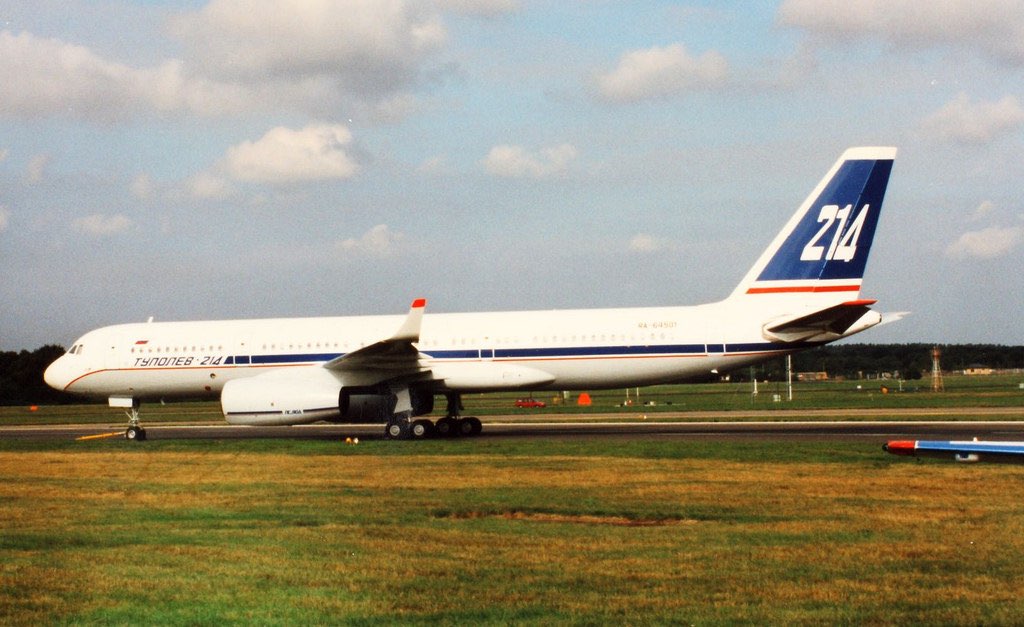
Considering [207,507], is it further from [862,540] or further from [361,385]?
[361,385]

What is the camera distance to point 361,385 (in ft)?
88.8

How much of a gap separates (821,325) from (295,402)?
13384mm

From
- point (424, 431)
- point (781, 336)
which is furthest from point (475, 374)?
point (781, 336)

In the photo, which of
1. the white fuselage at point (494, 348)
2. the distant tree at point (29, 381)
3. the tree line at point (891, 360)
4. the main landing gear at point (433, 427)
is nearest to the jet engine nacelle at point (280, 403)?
the main landing gear at point (433, 427)

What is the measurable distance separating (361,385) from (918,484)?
15707mm

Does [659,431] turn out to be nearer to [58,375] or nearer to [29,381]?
[58,375]

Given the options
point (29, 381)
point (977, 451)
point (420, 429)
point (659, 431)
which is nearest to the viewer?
point (977, 451)

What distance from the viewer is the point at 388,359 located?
86.9ft

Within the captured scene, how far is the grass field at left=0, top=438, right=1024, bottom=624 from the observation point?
7578 millimetres

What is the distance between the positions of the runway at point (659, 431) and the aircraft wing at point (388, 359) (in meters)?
1.74

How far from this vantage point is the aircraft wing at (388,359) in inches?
985

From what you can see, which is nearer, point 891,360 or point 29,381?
point 29,381

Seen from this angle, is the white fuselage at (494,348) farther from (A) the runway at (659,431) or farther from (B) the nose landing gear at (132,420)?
(A) the runway at (659,431)

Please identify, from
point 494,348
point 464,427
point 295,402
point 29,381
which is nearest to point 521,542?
point 295,402
